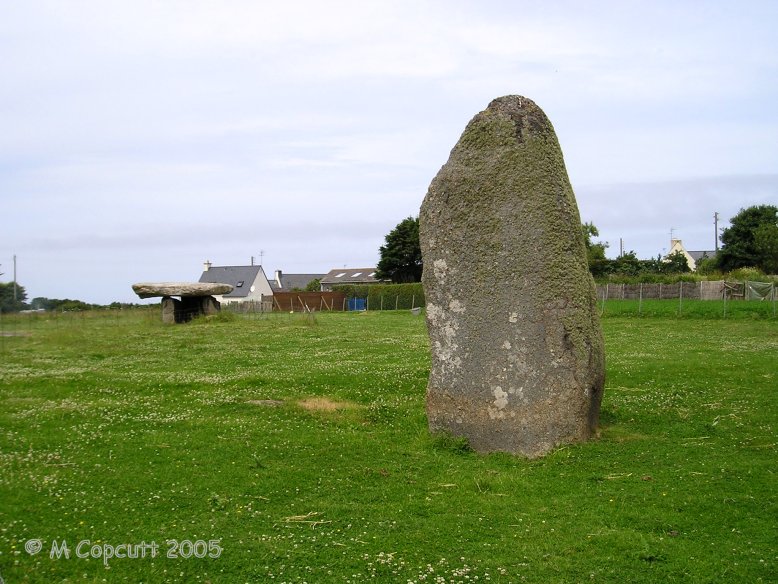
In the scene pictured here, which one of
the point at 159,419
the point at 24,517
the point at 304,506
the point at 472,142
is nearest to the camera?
the point at 24,517

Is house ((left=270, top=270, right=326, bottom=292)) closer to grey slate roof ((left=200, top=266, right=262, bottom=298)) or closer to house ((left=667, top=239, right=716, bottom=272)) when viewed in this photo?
grey slate roof ((left=200, top=266, right=262, bottom=298))

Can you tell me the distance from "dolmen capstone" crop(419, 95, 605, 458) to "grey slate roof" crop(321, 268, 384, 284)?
92860 millimetres

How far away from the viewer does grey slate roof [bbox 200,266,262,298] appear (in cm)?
9069

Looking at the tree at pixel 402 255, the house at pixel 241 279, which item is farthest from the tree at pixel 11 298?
the house at pixel 241 279

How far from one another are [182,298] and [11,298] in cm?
2910

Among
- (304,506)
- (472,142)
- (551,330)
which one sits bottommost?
(304,506)

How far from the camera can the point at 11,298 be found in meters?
10.1

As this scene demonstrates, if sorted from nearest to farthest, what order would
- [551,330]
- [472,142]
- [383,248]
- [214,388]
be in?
[551,330], [472,142], [214,388], [383,248]

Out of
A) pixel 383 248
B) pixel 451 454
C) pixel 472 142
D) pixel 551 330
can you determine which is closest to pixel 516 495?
pixel 451 454

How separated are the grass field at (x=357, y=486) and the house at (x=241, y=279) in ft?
249

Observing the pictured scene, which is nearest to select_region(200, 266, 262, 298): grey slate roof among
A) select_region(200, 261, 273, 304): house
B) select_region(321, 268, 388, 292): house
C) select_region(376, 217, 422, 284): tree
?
select_region(200, 261, 273, 304): house

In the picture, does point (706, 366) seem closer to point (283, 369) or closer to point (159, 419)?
point (283, 369)

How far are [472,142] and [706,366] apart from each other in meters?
9.09

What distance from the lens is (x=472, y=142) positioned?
10.1 meters
